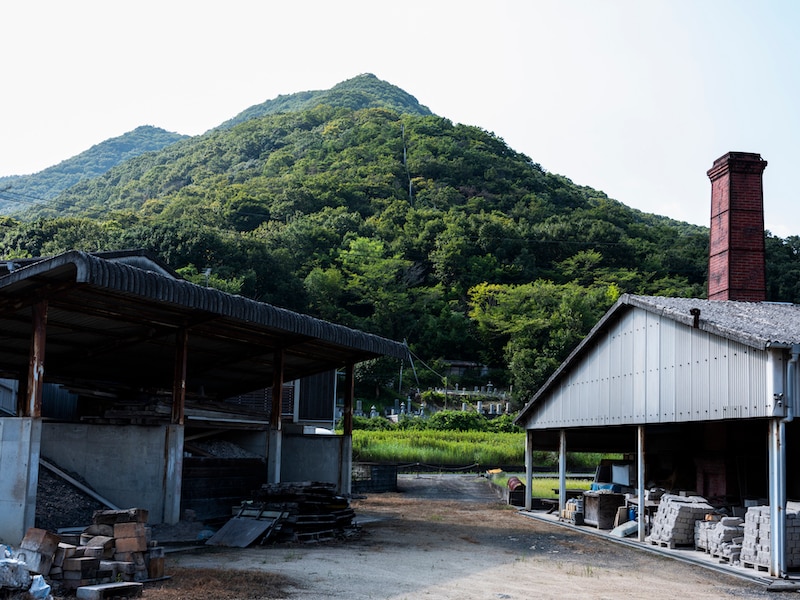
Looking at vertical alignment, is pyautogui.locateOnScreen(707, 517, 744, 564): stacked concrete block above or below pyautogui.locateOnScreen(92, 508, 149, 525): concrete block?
below

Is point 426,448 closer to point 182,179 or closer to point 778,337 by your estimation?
point 778,337

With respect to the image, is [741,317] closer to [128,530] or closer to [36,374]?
[128,530]

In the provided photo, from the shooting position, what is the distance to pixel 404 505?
26.0 metres

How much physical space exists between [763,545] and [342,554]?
700 centimetres

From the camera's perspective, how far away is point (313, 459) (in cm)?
2316

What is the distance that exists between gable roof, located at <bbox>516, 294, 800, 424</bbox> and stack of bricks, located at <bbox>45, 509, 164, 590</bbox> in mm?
9433

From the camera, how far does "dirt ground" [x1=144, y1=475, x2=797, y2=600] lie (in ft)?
36.4

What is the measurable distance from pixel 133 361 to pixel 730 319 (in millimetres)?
13477

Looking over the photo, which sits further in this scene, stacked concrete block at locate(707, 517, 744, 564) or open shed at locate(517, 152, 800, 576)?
stacked concrete block at locate(707, 517, 744, 564)

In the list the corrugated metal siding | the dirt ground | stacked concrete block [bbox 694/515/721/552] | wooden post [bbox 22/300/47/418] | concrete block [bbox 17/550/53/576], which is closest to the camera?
concrete block [bbox 17/550/53/576]

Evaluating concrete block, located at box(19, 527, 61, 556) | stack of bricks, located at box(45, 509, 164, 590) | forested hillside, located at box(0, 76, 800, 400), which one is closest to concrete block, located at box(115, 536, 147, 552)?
stack of bricks, located at box(45, 509, 164, 590)

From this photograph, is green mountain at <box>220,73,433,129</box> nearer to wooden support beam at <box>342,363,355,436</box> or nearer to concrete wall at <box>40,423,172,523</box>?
wooden support beam at <box>342,363,355,436</box>

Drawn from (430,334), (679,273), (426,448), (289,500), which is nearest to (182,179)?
(430,334)

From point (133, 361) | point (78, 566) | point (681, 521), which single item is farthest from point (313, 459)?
point (78, 566)
